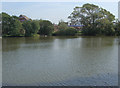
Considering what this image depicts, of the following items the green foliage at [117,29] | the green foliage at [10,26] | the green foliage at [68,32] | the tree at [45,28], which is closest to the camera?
the green foliage at [10,26]

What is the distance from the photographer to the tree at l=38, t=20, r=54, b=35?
3556cm

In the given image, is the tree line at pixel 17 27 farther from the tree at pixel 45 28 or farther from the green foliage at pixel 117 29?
the green foliage at pixel 117 29

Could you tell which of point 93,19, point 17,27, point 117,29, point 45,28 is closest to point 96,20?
point 93,19

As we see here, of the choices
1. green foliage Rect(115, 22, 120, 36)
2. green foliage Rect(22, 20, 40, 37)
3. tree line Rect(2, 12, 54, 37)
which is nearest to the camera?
tree line Rect(2, 12, 54, 37)

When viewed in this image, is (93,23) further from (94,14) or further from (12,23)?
(12,23)

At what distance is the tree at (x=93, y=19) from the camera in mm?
34344

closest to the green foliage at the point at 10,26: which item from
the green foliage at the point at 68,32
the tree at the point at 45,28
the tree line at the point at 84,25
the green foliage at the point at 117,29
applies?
the tree line at the point at 84,25

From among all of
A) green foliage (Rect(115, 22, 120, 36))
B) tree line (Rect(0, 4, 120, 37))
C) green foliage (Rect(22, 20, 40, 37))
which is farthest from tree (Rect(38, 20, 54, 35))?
green foliage (Rect(115, 22, 120, 36))

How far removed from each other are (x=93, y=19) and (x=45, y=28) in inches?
468

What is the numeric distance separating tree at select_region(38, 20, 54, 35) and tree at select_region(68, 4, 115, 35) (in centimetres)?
606

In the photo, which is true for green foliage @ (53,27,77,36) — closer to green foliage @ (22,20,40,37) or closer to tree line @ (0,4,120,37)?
tree line @ (0,4,120,37)

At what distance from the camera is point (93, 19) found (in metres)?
35.2

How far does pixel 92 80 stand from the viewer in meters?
4.53

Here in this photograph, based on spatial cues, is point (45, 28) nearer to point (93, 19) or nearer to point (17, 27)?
point (17, 27)
